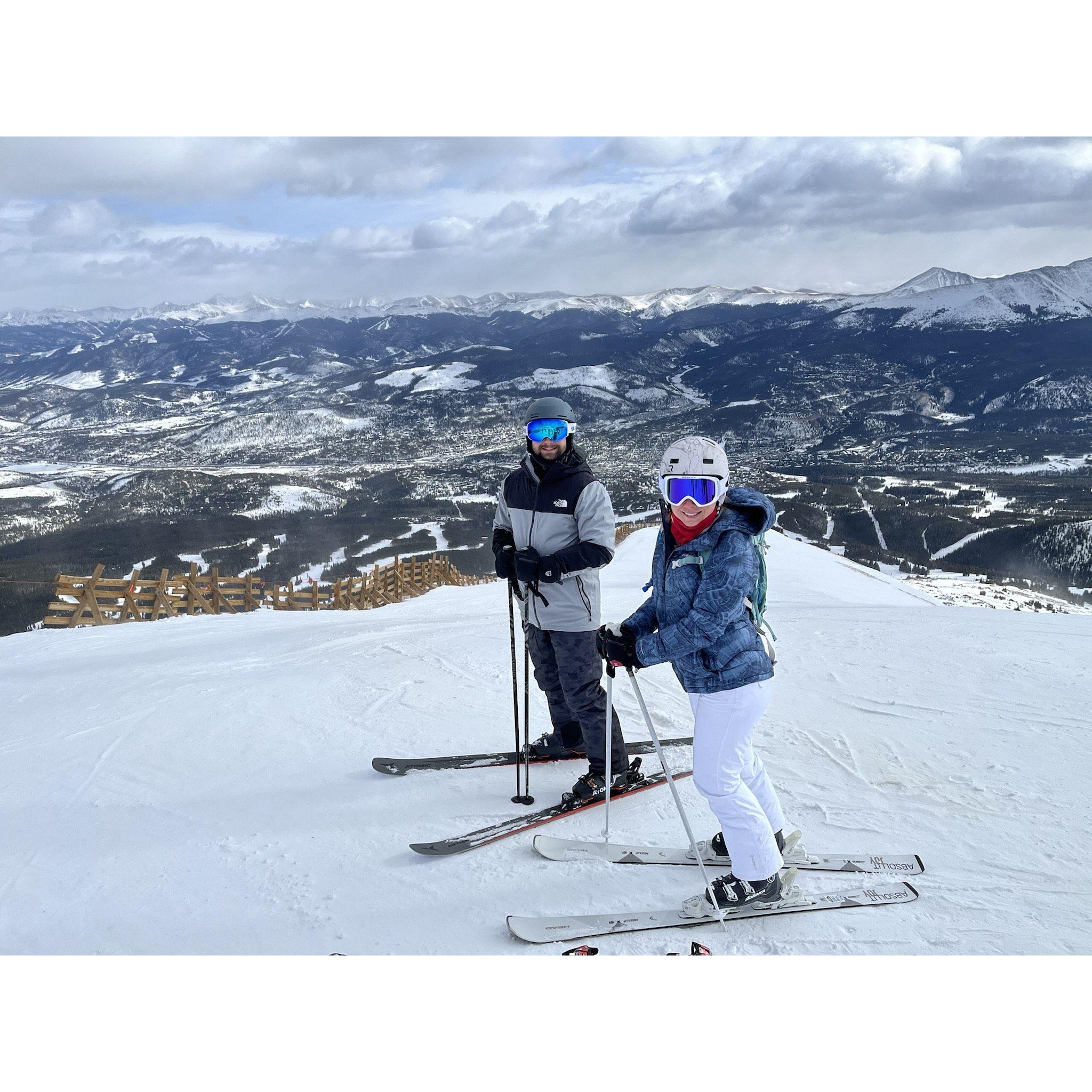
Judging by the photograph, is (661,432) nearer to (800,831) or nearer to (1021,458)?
(1021,458)

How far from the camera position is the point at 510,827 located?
11.5 feet

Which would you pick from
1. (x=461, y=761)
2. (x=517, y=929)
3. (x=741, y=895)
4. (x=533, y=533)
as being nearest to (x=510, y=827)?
(x=517, y=929)

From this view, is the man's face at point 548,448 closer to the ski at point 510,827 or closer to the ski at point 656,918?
the ski at point 510,827

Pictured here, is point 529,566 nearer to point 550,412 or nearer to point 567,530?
point 567,530

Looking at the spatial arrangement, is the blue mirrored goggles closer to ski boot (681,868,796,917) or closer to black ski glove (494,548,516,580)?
black ski glove (494,548,516,580)

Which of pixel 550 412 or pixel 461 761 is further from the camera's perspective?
pixel 461 761

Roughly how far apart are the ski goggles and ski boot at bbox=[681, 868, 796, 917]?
1.41 metres

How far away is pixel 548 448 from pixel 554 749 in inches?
68.7

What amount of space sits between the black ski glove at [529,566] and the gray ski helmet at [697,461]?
44.1 inches

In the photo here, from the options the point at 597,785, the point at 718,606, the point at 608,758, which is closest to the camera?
the point at 718,606

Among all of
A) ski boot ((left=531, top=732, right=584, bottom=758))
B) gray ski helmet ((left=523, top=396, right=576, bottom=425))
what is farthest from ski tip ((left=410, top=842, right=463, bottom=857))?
gray ski helmet ((left=523, top=396, right=576, bottom=425))

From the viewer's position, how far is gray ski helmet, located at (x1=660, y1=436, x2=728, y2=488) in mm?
2568

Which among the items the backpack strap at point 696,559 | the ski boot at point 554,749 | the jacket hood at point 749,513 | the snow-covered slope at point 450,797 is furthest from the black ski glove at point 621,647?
the ski boot at point 554,749

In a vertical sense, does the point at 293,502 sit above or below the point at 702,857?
below
